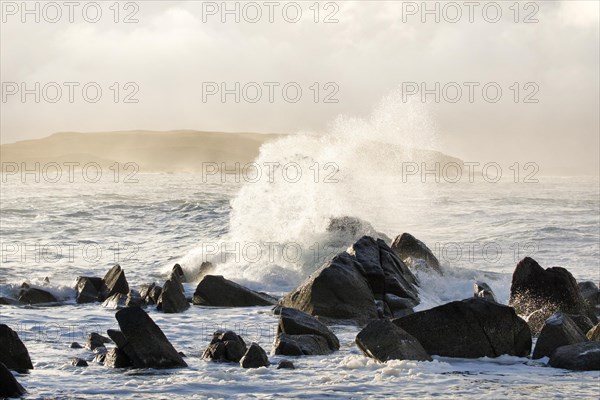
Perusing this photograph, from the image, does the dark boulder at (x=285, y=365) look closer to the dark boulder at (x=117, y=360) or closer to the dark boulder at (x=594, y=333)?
the dark boulder at (x=117, y=360)

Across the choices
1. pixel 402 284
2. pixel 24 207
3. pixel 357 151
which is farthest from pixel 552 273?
pixel 24 207

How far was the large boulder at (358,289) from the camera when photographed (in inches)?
623

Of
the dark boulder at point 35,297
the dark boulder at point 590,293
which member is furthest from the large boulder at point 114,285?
the dark boulder at point 590,293

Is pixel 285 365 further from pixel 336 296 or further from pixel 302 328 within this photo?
pixel 336 296

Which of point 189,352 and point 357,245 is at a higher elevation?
point 357,245

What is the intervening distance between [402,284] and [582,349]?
6.44 meters

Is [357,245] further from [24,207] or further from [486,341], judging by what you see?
[24,207]

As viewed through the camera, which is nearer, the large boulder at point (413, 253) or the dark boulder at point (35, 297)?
the dark boulder at point (35, 297)

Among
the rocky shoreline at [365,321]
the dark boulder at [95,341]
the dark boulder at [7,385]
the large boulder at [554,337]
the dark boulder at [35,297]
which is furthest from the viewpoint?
the dark boulder at [35,297]

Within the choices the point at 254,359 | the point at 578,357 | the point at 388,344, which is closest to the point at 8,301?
the point at 254,359

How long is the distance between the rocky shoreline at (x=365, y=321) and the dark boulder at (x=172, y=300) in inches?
0.9

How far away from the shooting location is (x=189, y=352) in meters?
12.8

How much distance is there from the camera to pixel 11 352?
37.3ft

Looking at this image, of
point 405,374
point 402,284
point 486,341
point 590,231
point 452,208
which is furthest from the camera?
point 452,208
